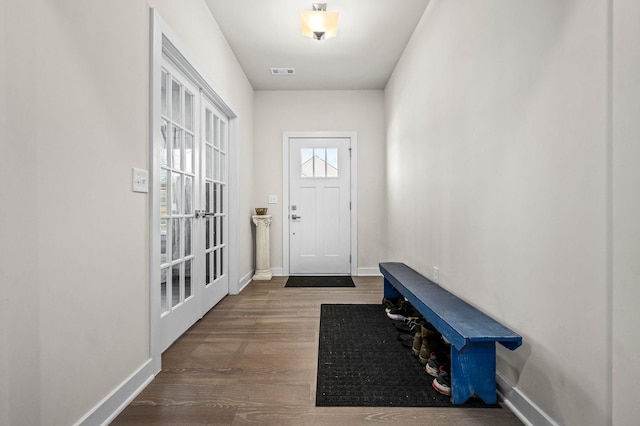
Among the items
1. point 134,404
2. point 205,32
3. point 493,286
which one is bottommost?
point 134,404

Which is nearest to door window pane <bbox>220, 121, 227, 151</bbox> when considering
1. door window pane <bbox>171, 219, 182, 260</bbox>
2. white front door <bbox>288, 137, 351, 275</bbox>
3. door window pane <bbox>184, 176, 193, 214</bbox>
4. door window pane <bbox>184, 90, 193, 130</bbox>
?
door window pane <bbox>184, 90, 193, 130</bbox>

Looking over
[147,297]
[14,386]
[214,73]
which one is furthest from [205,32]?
[14,386]

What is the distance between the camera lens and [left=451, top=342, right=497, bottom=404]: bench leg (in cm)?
141

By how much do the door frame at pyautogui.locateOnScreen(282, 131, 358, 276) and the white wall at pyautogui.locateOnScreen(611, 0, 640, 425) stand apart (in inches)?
134

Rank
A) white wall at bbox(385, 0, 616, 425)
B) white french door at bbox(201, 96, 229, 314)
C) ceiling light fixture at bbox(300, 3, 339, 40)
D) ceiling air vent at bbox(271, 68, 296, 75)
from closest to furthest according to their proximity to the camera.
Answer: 1. white wall at bbox(385, 0, 616, 425)
2. ceiling light fixture at bbox(300, 3, 339, 40)
3. white french door at bbox(201, 96, 229, 314)
4. ceiling air vent at bbox(271, 68, 296, 75)

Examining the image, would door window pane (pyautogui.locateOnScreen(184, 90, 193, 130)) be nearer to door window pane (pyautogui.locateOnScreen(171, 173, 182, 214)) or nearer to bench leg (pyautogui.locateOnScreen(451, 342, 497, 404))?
door window pane (pyautogui.locateOnScreen(171, 173, 182, 214))

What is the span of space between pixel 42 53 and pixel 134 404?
1.48 meters

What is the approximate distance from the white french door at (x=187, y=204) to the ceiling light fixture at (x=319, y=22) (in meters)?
1.06

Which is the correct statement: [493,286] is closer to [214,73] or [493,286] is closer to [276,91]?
[214,73]

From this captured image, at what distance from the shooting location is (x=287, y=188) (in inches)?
169

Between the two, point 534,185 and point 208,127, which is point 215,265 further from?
point 534,185

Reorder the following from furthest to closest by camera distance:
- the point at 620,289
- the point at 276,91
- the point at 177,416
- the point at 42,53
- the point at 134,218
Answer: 1. the point at 276,91
2. the point at 134,218
3. the point at 177,416
4. the point at 42,53
5. the point at 620,289

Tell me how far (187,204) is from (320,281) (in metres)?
2.09

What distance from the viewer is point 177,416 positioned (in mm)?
1381
